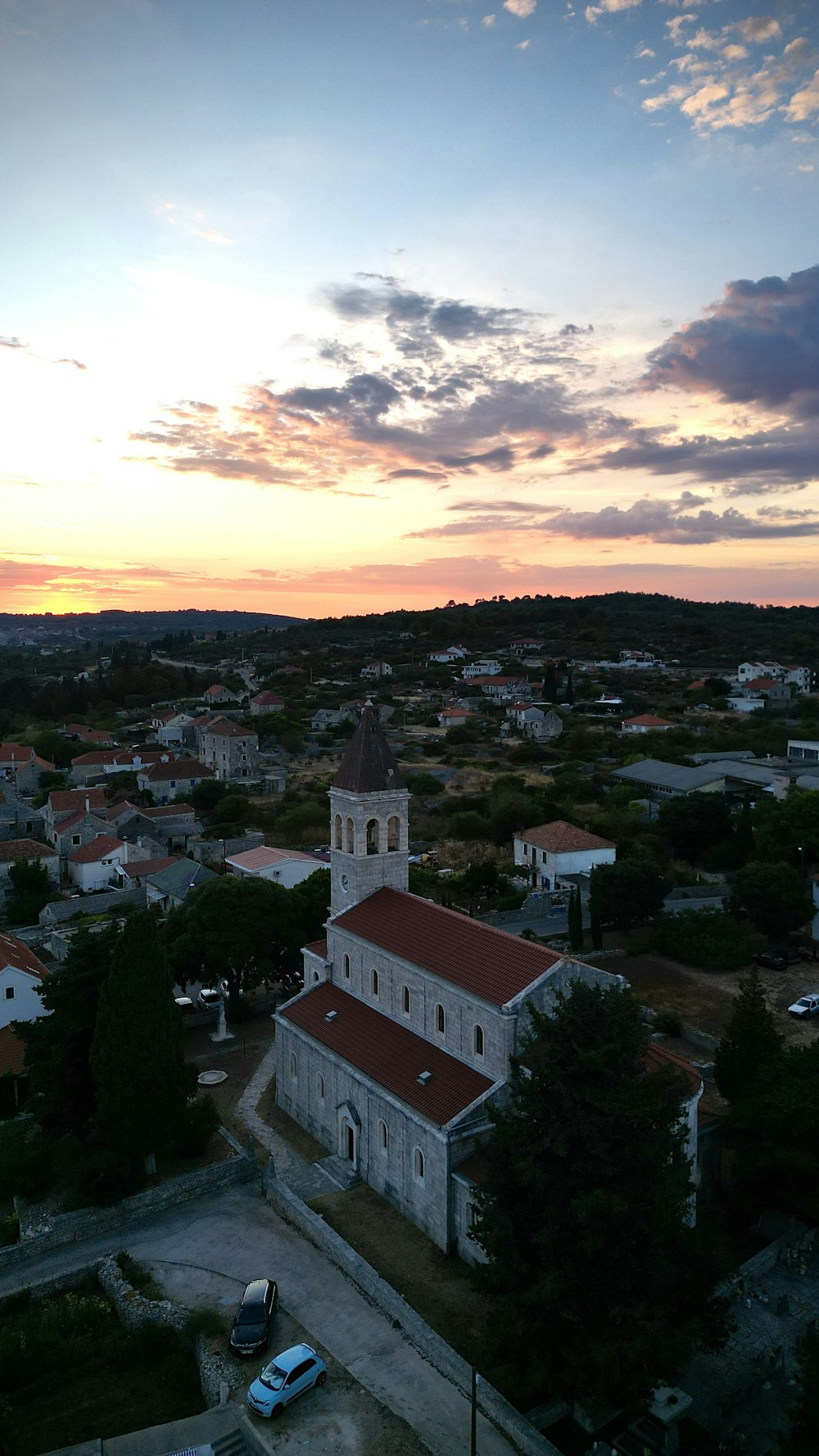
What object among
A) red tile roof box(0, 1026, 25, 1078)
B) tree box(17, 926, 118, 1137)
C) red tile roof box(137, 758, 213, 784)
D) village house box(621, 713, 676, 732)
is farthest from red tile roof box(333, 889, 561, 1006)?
village house box(621, 713, 676, 732)

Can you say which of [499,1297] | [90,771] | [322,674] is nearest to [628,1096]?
[499,1297]

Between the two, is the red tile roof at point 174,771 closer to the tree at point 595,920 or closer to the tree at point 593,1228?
the tree at point 595,920

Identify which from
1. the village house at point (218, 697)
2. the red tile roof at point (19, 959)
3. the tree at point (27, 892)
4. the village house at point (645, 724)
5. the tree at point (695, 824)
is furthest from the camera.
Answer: the village house at point (218, 697)

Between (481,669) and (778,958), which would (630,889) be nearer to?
(778,958)

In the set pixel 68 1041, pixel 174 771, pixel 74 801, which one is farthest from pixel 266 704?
pixel 68 1041

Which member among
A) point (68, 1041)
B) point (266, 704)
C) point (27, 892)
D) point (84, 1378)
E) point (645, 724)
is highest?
point (266, 704)

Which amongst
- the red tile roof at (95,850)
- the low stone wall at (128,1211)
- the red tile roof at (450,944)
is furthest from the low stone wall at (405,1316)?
the red tile roof at (95,850)
